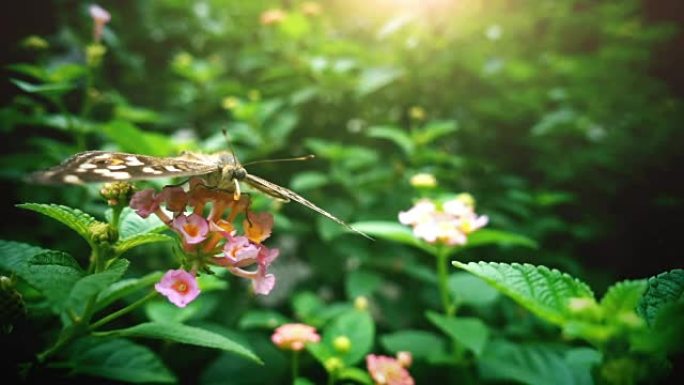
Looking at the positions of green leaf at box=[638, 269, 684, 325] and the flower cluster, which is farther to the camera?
the flower cluster

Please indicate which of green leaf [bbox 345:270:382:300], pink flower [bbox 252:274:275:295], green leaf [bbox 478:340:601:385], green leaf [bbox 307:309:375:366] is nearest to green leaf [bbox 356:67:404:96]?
green leaf [bbox 345:270:382:300]

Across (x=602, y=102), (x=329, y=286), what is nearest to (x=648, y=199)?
(x=602, y=102)

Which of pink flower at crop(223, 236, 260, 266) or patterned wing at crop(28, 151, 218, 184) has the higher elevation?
patterned wing at crop(28, 151, 218, 184)

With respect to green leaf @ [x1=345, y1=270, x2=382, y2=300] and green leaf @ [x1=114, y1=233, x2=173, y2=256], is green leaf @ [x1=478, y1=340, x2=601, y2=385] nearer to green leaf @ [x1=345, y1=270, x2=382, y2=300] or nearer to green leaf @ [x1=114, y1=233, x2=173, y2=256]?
green leaf @ [x1=345, y1=270, x2=382, y2=300]

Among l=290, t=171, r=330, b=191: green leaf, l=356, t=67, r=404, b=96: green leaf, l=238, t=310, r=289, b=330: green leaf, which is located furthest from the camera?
l=356, t=67, r=404, b=96: green leaf

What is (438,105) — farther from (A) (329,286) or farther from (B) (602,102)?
(A) (329,286)

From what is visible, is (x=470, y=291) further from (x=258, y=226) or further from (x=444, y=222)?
(x=258, y=226)

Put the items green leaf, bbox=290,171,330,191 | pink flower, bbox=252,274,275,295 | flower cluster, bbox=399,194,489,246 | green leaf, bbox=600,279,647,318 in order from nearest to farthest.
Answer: green leaf, bbox=600,279,647,318 → pink flower, bbox=252,274,275,295 → flower cluster, bbox=399,194,489,246 → green leaf, bbox=290,171,330,191

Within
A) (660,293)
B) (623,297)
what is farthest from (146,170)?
(660,293)
